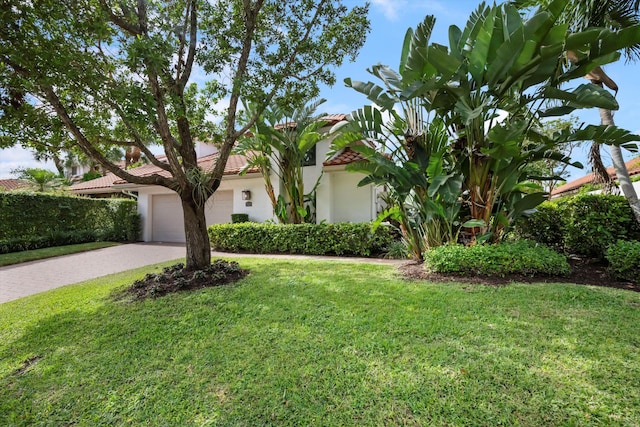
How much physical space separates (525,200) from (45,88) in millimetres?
8858

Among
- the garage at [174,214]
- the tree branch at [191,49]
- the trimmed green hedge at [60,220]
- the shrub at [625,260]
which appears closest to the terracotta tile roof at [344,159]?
the garage at [174,214]

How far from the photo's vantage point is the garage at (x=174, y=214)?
45.9 ft

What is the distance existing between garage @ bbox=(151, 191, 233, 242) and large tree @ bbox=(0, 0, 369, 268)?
7128 mm

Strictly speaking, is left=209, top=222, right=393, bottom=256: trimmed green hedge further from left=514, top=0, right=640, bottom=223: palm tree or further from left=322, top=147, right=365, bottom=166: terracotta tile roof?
left=514, top=0, right=640, bottom=223: palm tree

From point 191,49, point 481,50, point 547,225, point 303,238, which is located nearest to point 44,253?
point 303,238

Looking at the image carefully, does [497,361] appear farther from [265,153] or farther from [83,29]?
[265,153]

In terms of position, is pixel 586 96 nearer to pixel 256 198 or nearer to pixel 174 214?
pixel 256 198

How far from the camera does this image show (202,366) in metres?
2.98

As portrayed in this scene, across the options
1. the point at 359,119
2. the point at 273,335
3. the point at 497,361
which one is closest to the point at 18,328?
the point at 273,335

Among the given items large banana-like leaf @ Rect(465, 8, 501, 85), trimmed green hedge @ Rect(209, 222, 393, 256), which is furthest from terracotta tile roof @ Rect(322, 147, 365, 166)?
large banana-like leaf @ Rect(465, 8, 501, 85)

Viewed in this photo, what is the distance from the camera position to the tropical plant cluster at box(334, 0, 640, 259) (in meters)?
4.82

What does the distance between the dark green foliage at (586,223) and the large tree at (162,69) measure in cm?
599

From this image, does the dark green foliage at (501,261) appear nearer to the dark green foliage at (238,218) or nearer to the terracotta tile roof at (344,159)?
the terracotta tile roof at (344,159)

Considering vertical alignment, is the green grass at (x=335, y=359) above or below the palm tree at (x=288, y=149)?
below
